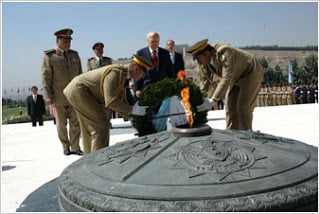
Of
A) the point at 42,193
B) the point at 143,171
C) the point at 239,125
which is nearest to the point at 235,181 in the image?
the point at 143,171

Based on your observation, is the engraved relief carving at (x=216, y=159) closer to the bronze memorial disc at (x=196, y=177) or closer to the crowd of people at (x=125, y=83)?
the bronze memorial disc at (x=196, y=177)

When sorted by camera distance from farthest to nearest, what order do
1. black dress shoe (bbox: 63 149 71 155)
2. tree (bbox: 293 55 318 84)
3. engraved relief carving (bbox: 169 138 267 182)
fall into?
1. tree (bbox: 293 55 318 84)
2. black dress shoe (bbox: 63 149 71 155)
3. engraved relief carving (bbox: 169 138 267 182)

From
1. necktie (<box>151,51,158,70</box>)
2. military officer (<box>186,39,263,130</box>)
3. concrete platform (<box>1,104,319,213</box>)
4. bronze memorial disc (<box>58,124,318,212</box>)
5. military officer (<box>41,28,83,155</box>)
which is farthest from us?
necktie (<box>151,51,158,70</box>)

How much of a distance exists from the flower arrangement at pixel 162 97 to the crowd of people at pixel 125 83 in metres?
0.08

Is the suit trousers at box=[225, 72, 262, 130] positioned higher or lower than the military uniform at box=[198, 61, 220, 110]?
lower

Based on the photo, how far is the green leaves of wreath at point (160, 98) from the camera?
9.87 ft

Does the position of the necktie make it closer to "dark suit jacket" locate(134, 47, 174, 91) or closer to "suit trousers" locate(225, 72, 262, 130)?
"dark suit jacket" locate(134, 47, 174, 91)

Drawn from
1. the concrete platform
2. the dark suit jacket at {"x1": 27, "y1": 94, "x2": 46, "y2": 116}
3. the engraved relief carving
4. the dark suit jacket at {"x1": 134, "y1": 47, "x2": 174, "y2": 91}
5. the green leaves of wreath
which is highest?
the dark suit jacket at {"x1": 134, "y1": 47, "x2": 174, "y2": 91}

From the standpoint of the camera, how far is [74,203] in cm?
185

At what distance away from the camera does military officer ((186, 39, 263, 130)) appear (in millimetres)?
4059

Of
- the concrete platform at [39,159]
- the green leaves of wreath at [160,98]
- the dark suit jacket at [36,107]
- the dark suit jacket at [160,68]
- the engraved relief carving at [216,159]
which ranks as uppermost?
the dark suit jacket at [160,68]

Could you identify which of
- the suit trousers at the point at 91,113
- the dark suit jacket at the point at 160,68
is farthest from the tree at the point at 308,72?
the suit trousers at the point at 91,113

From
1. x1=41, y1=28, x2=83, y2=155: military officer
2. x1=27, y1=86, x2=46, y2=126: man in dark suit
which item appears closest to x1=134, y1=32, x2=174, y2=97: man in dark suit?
x1=41, y1=28, x2=83, y2=155: military officer

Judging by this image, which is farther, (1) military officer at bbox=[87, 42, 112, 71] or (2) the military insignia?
(1) military officer at bbox=[87, 42, 112, 71]
